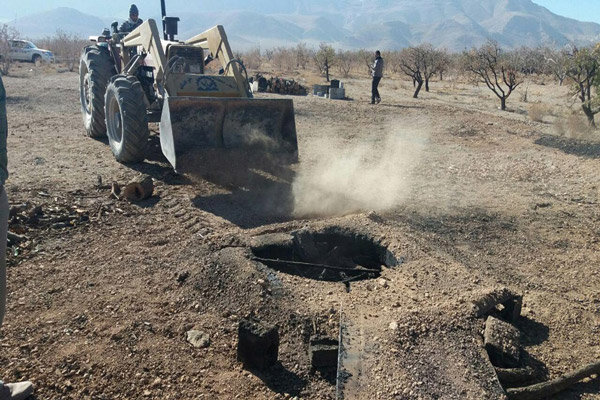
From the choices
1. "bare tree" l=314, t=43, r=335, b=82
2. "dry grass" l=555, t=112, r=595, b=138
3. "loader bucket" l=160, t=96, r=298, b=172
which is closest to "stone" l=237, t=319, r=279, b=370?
"loader bucket" l=160, t=96, r=298, b=172

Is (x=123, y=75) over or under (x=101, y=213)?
over

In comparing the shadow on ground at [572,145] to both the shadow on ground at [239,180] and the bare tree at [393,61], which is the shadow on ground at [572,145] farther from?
the bare tree at [393,61]

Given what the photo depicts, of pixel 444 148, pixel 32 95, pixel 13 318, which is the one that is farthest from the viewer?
pixel 32 95

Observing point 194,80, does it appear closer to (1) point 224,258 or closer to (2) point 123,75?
(2) point 123,75

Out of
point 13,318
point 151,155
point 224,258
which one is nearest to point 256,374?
point 224,258

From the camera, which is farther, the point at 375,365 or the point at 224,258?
the point at 224,258

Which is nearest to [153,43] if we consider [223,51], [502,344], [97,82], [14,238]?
[223,51]

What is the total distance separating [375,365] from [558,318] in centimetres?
197

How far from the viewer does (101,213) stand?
579 cm

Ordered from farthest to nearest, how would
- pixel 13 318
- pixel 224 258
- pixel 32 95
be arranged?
1. pixel 32 95
2. pixel 224 258
3. pixel 13 318

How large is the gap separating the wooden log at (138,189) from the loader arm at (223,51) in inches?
87.7

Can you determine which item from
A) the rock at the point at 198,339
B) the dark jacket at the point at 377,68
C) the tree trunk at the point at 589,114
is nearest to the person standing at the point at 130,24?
the rock at the point at 198,339

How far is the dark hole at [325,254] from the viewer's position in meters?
4.68

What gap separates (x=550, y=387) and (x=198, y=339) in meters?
2.47
